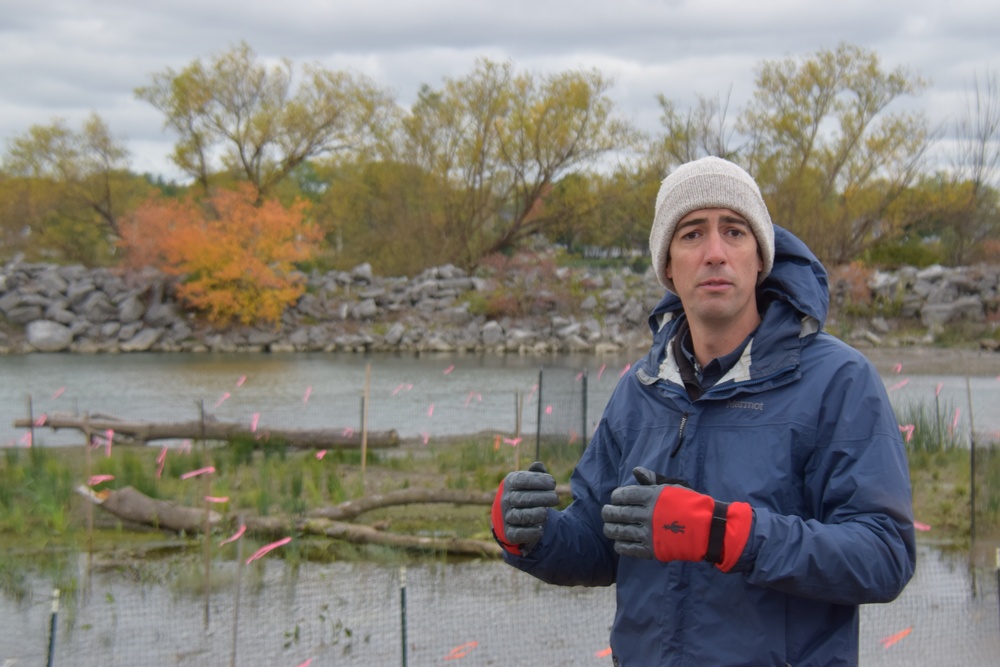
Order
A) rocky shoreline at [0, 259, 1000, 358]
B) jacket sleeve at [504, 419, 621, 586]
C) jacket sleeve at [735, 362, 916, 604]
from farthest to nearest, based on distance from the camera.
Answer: rocky shoreline at [0, 259, 1000, 358] → jacket sleeve at [504, 419, 621, 586] → jacket sleeve at [735, 362, 916, 604]

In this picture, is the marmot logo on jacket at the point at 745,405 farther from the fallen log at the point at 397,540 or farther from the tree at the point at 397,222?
the tree at the point at 397,222

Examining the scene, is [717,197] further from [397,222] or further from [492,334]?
[397,222]

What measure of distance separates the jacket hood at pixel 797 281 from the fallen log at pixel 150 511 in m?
6.74

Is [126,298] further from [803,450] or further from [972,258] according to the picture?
[803,450]

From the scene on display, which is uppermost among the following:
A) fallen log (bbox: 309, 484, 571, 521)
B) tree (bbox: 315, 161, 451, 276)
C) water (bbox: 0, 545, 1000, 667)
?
tree (bbox: 315, 161, 451, 276)

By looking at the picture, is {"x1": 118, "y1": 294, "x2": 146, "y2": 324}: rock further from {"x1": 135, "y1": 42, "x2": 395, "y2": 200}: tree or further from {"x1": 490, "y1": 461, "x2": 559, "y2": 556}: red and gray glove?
{"x1": 490, "y1": 461, "x2": 559, "y2": 556}: red and gray glove

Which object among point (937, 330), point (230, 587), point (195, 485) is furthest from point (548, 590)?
point (937, 330)

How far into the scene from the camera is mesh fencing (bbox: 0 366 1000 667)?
5680 millimetres

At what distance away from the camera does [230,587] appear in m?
7.06

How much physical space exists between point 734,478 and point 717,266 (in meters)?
0.45

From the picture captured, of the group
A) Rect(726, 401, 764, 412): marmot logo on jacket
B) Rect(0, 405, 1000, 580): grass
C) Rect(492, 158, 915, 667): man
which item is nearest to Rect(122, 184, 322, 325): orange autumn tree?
Rect(0, 405, 1000, 580): grass

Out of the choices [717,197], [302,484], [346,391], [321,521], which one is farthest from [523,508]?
[346,391]

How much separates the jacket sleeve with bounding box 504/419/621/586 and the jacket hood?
19.5 inches

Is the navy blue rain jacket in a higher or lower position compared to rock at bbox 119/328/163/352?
higher
